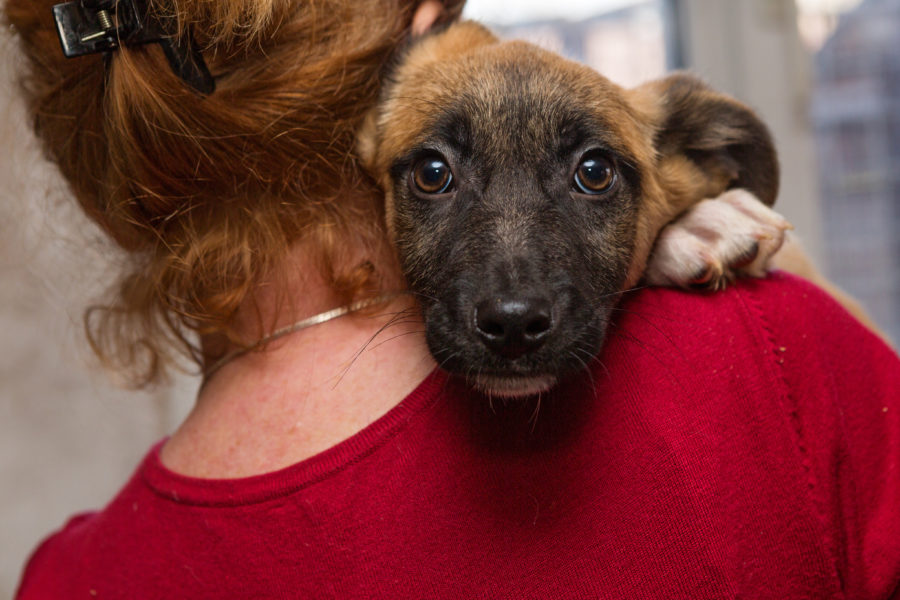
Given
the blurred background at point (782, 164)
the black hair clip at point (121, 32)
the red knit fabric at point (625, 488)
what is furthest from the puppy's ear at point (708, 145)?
the blurred background at point (782, 164)

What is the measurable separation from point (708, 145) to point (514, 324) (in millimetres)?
753

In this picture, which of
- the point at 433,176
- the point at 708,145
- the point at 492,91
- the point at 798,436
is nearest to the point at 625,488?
the point at 798,436

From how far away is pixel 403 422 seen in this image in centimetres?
116

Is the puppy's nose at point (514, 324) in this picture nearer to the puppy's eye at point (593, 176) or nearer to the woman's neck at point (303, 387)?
the woman's neck at point (303, 387)

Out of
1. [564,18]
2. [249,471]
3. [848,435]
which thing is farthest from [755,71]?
[249,471]

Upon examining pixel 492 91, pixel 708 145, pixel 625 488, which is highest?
pixel 492 91

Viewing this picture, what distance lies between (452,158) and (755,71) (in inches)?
111

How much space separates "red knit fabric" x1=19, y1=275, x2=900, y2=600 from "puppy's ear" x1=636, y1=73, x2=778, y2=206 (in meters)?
0.44

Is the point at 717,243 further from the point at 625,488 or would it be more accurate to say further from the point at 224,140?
the point at 224,140

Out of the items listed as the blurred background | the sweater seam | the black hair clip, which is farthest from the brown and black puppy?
the blurred background

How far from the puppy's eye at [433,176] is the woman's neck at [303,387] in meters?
0.20

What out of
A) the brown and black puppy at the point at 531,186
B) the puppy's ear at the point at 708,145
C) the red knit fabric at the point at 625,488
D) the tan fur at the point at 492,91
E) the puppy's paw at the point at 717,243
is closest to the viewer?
the red knit fabric at the point at 625,488

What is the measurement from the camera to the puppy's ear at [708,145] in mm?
1590

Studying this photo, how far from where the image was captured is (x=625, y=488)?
1.06m
